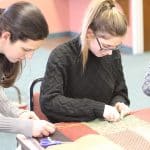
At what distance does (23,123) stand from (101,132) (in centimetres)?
26

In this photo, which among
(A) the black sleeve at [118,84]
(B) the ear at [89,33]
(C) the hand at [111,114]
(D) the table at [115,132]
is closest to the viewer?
(D) the table at [115,132]

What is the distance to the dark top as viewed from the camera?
1.46 m

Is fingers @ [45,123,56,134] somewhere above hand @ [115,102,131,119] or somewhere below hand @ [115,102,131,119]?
above

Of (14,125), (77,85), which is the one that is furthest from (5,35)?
(77,85)

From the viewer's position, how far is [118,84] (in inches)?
66.8

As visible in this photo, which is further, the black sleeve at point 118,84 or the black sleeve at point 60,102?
the black sleeve at point 118,84

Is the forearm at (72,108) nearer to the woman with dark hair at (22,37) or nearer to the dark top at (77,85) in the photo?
the dark top at (77,85)

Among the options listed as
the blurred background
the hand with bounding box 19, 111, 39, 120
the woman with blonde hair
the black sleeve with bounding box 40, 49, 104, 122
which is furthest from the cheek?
the blurred background

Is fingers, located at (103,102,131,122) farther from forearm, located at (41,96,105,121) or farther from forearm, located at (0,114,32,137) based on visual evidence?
forearm, located at (0,114,32,137)

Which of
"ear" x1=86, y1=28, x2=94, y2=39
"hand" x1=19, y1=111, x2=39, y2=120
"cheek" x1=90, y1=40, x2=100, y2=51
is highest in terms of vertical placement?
"ear" x1=86, y1=28, x2=94, y2=39

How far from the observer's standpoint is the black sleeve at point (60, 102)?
143 cm

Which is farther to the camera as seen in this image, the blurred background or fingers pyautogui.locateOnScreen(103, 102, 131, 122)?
the blurred background

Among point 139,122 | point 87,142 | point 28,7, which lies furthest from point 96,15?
point 87,142

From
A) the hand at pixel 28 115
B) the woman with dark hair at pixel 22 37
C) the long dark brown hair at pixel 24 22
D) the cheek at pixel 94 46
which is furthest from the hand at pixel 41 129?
the cheek at pixel 94 46
